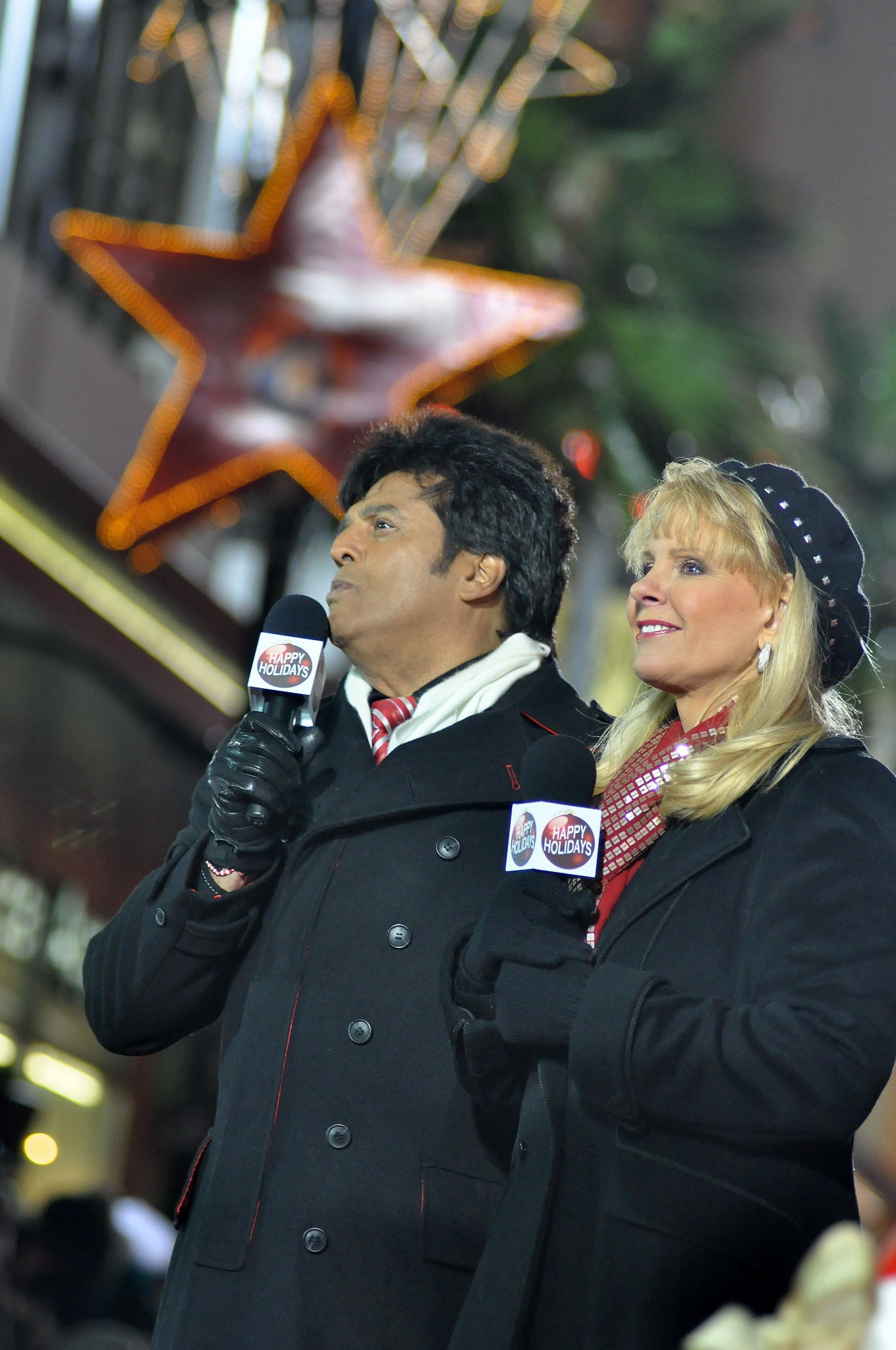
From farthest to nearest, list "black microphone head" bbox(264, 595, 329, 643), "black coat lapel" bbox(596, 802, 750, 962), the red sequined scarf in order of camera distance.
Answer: "black microphone head" bbox(264, 595, 329, 643)
the red sequined scarf
"black coat lapel" bbox(596, 802, 750, 962)

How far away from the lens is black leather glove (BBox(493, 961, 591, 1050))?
2.81 m

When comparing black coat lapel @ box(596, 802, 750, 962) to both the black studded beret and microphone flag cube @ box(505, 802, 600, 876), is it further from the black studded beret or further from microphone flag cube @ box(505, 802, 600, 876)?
the black studded beret

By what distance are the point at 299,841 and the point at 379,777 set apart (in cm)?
20

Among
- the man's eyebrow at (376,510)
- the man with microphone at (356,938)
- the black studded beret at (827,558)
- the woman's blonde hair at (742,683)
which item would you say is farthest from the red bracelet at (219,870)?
the black studded beret at (827,558)

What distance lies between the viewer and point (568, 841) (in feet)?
9.44

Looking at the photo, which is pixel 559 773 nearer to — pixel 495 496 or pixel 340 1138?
pixel 340 1138

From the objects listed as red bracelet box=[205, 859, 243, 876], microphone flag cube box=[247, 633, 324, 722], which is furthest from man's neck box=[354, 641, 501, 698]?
red bracelet box=[205, 859, 243, 876]

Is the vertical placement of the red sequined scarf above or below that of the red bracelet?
above

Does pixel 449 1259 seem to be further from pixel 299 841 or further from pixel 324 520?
pixel 324 520

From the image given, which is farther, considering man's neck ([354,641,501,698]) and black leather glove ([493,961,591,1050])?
man's neck ([354,641,501,698])

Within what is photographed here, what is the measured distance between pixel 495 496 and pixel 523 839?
3.72ft

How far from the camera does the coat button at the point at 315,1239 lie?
10.4ft

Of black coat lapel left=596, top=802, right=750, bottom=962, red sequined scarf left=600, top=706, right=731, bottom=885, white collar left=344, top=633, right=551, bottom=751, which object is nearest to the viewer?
black coat lapel left=596, top=802, right=750, bottom=962

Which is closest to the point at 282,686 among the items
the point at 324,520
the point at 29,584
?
the point at 29,584
